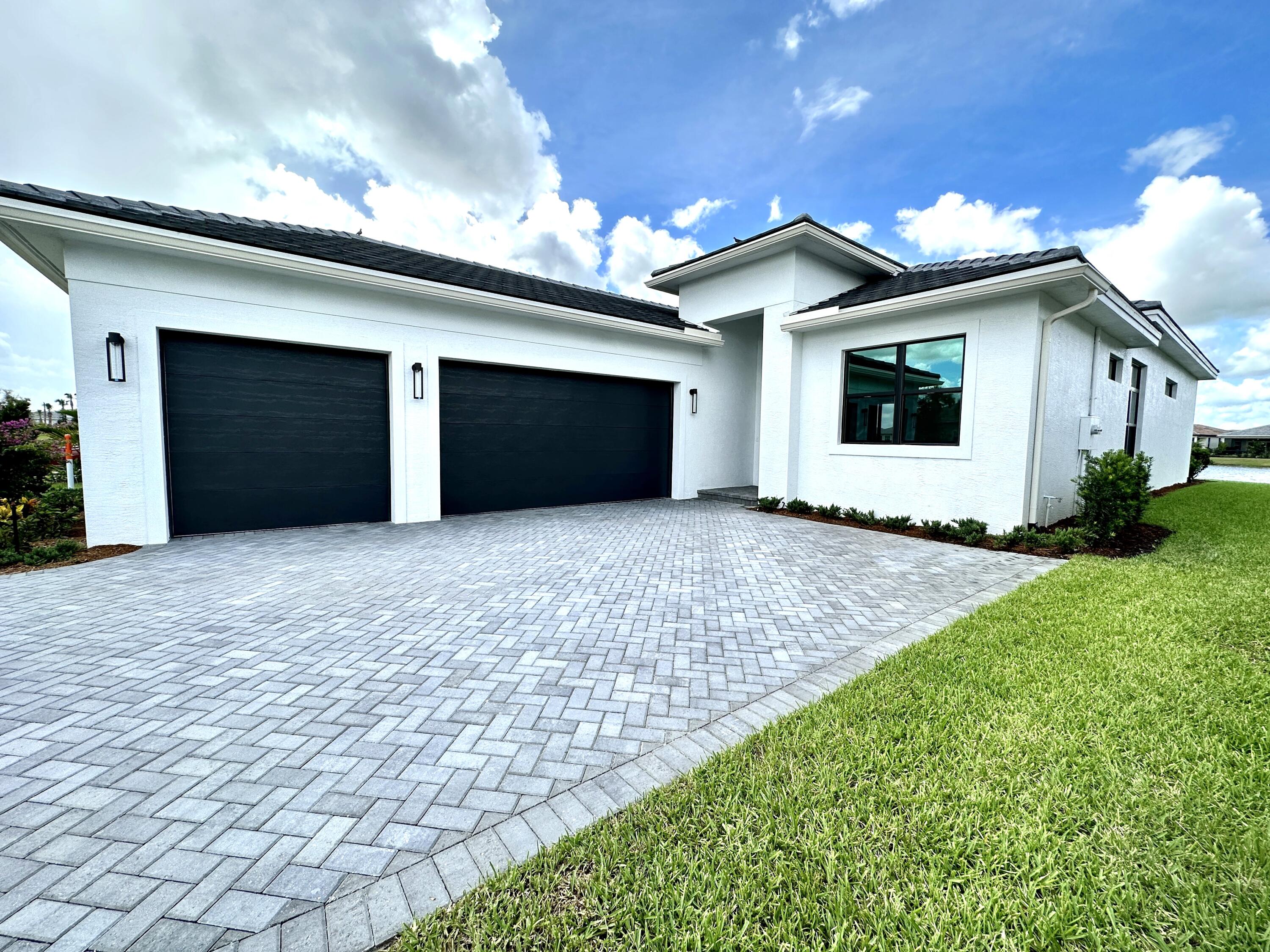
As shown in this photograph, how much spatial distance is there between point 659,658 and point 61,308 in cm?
985

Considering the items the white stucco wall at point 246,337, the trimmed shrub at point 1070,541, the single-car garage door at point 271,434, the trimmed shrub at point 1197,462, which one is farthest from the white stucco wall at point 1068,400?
the trimmed shrub at point 1197,462

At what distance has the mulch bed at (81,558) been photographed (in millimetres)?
5371

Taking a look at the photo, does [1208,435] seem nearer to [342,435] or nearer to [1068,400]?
[1068,400]

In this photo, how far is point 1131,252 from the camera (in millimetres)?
16844

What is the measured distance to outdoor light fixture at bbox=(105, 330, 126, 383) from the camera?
604 centimetres

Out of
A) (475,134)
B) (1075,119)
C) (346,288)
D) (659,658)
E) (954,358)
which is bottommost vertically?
(659,658)

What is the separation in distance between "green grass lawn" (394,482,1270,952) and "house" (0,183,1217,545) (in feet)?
18.8

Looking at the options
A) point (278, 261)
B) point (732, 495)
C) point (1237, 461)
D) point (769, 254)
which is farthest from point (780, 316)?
point (1237, 461)

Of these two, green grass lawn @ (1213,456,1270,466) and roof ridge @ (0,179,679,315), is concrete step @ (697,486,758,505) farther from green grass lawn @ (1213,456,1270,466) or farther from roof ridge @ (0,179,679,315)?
green grass lawn @ (1213,456,1270,466)

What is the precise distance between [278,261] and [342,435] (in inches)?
102

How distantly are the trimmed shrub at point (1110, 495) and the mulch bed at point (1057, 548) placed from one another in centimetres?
24

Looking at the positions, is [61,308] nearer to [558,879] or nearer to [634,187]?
[558,879]

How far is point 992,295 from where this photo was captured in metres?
7.24

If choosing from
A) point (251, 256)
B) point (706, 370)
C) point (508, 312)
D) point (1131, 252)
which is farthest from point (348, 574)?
point (1131, 252)
